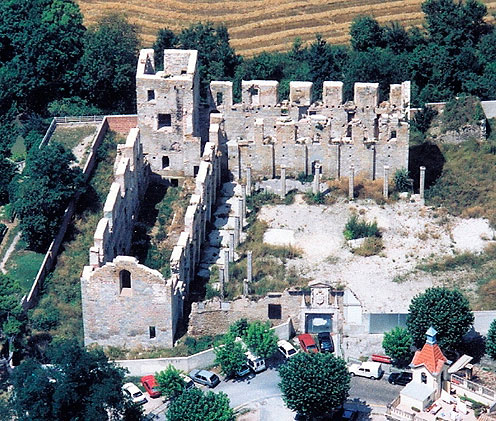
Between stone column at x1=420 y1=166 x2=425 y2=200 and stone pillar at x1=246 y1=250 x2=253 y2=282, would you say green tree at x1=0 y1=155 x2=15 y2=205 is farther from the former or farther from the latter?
stone column at x1=420 y1=166 x2=425 y2=200

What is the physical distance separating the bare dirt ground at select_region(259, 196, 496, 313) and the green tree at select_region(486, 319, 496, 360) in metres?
6.76

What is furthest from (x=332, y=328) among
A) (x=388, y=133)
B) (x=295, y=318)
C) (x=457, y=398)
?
(x=388, y=133)

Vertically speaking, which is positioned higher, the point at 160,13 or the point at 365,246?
the point at 160,13

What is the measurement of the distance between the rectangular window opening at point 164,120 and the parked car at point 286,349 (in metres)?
22.9

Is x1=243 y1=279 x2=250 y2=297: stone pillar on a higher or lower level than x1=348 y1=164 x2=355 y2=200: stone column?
lower

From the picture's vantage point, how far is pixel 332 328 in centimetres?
11619

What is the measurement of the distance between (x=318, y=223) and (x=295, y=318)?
1152cm

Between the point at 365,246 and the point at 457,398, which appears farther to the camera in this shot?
the point at 365,246

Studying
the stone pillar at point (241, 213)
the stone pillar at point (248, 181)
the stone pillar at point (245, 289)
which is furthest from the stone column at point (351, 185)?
the stone pillar at point (245, 289)

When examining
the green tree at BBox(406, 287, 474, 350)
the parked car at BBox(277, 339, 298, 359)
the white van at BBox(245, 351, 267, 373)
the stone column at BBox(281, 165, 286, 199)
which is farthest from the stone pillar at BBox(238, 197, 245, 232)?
the green tree at BBox(406, 287, 474, 350)

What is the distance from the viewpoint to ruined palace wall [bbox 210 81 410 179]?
12900 centimetres

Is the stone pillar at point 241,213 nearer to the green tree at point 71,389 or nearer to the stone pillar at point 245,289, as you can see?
the stone pillar at point 245,289

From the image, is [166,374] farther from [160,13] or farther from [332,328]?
[160,13]

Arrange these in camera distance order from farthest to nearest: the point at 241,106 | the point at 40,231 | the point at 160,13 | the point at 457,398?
the point at 160,13
the point at 241,106
the point at 40,231
the point at 457,398
